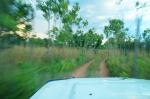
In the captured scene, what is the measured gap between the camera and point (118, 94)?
7.53 feet

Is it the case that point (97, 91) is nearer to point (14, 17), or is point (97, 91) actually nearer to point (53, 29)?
point (14, 17)

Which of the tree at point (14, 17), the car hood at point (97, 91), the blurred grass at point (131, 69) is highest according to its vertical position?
the tree at point (14, 17)

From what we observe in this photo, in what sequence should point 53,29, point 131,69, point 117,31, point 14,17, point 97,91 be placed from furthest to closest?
point 117,31
point 53,29
point 131,69
point 14,17
point 97,91

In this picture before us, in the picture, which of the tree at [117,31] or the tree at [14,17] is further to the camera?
the tree at [117,31]

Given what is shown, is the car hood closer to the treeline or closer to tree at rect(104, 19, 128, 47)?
the treeline

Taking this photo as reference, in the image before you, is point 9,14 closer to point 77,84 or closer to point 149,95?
point 77,84

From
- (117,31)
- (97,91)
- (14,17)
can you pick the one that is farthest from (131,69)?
(117,31)

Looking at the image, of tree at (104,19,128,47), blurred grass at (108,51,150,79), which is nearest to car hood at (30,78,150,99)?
blurred grass at (108,51,150,79)

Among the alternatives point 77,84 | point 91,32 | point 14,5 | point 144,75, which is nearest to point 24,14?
point 14,5

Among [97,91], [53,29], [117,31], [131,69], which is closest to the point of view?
[97,91]

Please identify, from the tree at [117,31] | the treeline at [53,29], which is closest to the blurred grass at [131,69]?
the treeline at [53,29]

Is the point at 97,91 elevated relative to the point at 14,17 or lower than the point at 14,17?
lower

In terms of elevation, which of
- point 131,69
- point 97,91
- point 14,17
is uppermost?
point 14,17

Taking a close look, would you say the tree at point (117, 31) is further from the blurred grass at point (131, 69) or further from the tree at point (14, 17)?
the tree at point (14, 17)
